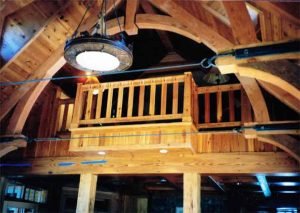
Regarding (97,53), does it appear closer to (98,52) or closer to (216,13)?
(98,52)

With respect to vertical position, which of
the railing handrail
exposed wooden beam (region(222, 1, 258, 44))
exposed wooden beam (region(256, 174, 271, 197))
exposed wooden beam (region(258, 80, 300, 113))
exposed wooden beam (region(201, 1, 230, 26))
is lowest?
exposed wooden beam (region(256, 174, 271, 197))

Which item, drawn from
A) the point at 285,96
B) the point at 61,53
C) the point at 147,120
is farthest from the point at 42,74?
the point at 285,96

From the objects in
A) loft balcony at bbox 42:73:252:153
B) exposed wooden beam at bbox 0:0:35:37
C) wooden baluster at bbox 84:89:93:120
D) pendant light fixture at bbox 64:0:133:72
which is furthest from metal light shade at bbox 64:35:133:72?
wooden baluster at bbox 84:89:93:120

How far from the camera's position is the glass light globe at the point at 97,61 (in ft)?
9.60

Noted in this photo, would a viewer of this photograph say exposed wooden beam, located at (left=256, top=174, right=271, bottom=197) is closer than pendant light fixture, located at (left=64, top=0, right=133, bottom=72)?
No

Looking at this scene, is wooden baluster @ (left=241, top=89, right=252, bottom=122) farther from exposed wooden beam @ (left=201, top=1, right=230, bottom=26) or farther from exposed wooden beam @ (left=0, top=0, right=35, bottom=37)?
exposed wooden beam @ (left=0, top=0, right=35, bottom=37)

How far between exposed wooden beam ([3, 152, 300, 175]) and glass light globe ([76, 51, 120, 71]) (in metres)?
3.17

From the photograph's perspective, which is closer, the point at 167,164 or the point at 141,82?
the point at 141,82

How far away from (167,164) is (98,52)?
3.51m

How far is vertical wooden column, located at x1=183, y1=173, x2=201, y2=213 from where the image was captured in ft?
18.1

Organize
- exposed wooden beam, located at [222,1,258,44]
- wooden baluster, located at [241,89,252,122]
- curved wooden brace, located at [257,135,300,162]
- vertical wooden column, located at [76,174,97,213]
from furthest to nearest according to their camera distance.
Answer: vertical wooden column, located at [76,174,97,213] → wooden baluster, located at [241,89,252,122] → curved wooden brace, located at [257,135,300,162] → exposed wooden beam, located at [222,1,258,44]

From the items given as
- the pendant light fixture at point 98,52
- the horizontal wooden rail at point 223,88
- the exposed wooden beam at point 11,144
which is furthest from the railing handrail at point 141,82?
the pendant light fixture at point 98,52

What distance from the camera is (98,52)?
2.90m

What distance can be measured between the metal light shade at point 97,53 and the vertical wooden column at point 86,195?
12.1 ft
